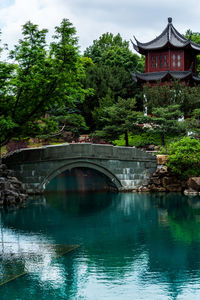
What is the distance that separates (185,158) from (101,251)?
13.3 metres

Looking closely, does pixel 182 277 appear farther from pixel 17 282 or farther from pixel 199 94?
pixel 199 94

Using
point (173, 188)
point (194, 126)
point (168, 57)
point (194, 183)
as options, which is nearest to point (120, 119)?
point (194, 126)

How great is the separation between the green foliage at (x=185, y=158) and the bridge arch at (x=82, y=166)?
3.27 metres

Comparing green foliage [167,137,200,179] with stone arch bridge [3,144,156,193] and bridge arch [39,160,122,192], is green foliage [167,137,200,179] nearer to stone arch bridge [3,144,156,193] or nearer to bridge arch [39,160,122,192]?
stone arch bridge [3,144,156,193]

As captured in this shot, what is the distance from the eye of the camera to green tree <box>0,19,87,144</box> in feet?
56.0

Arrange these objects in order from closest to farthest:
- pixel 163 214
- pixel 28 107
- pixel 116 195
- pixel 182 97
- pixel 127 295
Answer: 1. pixel 127 295
2. pixel 28 107
3. pixel 163 214
4. pixel 116 195
5. pixel 182 97

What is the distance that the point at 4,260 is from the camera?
36.8ft

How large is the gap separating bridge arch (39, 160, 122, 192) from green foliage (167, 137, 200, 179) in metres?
3.27

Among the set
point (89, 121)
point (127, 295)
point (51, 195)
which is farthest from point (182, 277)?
point (89, 121)

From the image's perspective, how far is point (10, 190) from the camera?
22016 millimetres

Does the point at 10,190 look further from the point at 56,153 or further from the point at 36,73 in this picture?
the point at 36,73

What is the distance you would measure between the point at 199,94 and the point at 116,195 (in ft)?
41.1

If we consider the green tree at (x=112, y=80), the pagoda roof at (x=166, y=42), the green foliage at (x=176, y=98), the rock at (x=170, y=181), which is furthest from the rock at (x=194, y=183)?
the pagoda roof at (x=166, y=42)

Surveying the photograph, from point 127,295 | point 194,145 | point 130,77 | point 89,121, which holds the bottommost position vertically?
point 127,295
